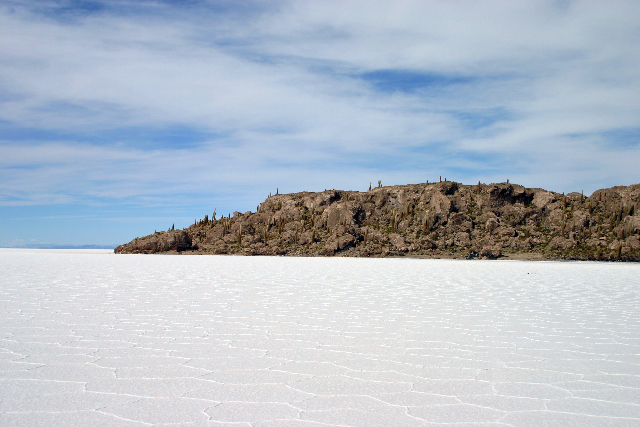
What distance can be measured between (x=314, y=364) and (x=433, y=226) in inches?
1623

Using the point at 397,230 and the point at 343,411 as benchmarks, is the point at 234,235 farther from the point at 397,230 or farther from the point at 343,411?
the point at 343,411

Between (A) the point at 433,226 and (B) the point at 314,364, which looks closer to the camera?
(B) the point at 314,364

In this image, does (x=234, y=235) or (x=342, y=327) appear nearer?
(x=342, y=327)

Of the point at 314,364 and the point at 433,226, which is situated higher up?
Answer: the point at 433,226

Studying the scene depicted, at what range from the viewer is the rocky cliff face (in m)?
38.4

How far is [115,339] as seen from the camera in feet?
16.7

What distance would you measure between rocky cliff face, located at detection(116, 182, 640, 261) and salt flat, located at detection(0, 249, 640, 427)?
3263 centimetres

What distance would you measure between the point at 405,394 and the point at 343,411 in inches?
22.5

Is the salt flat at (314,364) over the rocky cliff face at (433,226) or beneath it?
beneath

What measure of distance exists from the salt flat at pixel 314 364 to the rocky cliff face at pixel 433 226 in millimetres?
32634

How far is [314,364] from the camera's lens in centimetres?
419

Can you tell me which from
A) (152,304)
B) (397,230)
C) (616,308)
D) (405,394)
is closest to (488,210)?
(397,230)

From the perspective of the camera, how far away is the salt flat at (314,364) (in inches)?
119

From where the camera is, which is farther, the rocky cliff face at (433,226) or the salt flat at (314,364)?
the rocky cliff face at (433,226)
